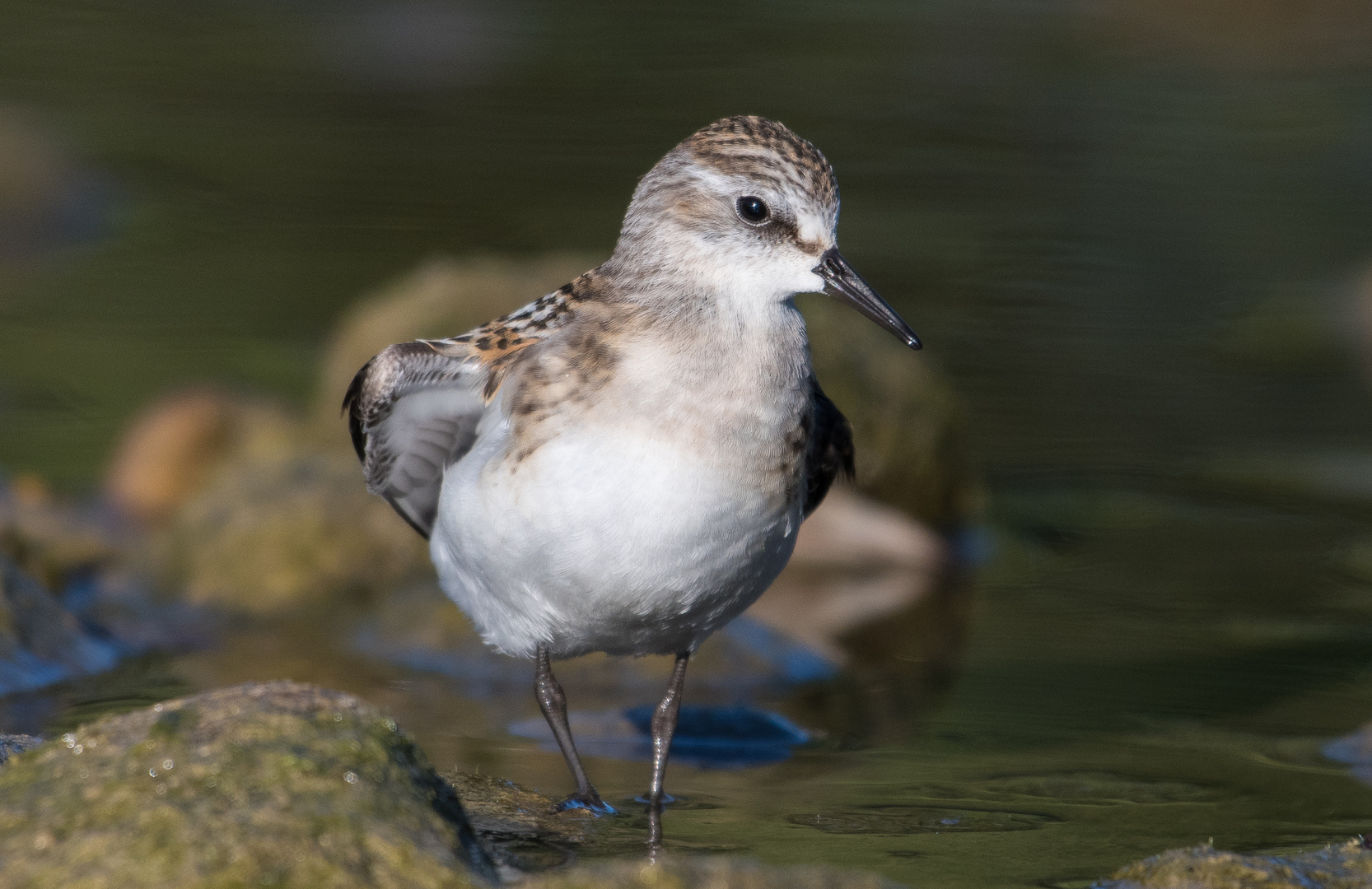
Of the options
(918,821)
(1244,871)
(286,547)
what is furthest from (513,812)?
(286,547)

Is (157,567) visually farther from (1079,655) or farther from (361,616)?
(1079,655)

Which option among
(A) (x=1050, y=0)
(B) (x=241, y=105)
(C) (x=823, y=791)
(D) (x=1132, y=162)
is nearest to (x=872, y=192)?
(D) (x=1132, y=162)

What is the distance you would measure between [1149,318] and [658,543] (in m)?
9.84

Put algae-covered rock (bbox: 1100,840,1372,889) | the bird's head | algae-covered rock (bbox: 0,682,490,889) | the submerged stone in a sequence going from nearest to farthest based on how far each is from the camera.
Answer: algae-covered rock (bbox: 0,682,490,889)
algae-covered rock (bbox: 1100,840,1372,889)
the bird's head
the submerged stone

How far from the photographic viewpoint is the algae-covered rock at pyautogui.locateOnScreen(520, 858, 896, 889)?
14.5ft

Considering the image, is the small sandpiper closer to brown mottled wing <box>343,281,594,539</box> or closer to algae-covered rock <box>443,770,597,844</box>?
brown mottled wing <box>343,281,594,539</box>

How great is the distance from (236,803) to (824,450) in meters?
2.84

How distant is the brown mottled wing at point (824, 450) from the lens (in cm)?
666

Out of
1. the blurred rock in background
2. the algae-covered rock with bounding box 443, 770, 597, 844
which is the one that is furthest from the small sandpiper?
the blurred rock in background

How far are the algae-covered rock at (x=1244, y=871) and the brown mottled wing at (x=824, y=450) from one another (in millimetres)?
1710

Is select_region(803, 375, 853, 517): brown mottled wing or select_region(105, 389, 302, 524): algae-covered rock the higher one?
select_region(105, 389, 302, 524): algae-covered rock

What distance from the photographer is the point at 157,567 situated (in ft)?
32.7

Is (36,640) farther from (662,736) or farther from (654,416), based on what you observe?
(654,416)

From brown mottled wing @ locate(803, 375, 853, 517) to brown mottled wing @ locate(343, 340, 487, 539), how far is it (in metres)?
1.17
